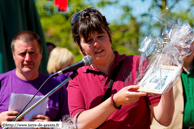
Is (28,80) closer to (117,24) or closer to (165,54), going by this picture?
(165,54)

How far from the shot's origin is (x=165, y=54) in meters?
1.70

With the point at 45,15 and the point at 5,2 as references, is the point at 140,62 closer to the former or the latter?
the point at 5,2

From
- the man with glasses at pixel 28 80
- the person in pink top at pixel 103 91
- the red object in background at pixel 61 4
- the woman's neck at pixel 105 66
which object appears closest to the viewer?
the person in pink top at pixel 103 91

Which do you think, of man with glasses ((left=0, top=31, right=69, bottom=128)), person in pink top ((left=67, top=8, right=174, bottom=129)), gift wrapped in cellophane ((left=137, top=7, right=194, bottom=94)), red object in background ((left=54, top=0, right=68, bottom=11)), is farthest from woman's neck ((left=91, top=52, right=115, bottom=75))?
red object in background ((left=54, top=0, right=68, bottom=11))

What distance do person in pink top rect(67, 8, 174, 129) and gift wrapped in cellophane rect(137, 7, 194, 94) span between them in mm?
138

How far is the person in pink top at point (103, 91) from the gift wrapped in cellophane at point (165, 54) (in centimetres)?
14

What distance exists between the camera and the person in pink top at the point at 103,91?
1.77 meters

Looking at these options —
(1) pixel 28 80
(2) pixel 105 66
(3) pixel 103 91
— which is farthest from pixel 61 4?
(3) pixel 103 91

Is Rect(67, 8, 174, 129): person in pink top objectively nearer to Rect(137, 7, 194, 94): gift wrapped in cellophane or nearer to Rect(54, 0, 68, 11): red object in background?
Rect(137, 7, 194, 94): gift wrapped in cellophane

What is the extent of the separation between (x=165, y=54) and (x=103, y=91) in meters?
0.59

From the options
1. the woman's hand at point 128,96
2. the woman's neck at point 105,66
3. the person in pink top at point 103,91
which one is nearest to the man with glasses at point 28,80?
the person in pink top at point 103,91

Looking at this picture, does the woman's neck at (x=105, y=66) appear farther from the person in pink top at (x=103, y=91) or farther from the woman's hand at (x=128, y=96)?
the woman's hand at (x=128, y=96)

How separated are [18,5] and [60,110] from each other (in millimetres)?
1973

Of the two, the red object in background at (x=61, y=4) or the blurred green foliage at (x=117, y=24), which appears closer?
the red object in background at (x=61, y=4)
